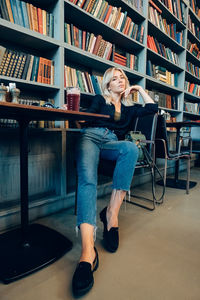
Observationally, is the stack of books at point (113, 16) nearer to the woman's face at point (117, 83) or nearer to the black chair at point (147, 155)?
the woman's face at point (117, 83)

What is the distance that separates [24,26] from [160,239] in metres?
1.73

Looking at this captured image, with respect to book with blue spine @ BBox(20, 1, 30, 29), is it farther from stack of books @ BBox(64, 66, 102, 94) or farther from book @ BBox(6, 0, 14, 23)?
stack of books @ BBox(64, 66, 102, 94)

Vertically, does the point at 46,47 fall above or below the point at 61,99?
above

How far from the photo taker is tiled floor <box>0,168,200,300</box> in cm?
79

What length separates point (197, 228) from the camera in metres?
1.39

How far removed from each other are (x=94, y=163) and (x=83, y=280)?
0.56 metres

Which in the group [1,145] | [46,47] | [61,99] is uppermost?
[46,47]

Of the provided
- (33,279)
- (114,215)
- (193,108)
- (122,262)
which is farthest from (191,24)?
(33,279)

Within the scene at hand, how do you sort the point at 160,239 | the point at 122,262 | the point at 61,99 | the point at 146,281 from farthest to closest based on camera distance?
the point at 61,99 → the point at 160,239 → the point at 122,262 → the point at 146,281

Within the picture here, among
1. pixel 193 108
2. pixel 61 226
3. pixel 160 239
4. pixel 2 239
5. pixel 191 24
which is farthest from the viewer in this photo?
pixel 193 108

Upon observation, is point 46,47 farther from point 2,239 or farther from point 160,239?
point 160,239

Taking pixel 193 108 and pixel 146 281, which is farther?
pixel 193 108

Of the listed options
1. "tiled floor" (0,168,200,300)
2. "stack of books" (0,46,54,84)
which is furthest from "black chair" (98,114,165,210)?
"stack of books" (0,46,54,84)

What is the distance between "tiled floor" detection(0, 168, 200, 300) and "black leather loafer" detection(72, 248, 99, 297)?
27mm
